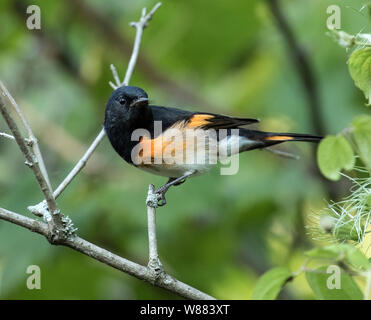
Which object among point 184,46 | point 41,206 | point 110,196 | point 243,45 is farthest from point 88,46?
point 41,206

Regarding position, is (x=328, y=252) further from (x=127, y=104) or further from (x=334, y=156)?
(x=127, y=104)

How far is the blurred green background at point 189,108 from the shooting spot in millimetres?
4027

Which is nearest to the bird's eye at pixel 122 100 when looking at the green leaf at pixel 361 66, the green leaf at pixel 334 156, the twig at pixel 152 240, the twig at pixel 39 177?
the twig at pixel 152 240

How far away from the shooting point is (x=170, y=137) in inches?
126

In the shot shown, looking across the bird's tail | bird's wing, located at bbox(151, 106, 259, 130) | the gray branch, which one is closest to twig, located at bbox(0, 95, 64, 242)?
the gray branch

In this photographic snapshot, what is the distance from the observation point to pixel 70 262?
425 cm

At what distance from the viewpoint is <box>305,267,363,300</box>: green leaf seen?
168 centimetres

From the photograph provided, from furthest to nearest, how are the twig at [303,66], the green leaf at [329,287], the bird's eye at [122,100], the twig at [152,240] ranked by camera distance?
the twig at [303,66], the bird's eye at [122,100], the twig at [152,240], the green leaf at [329,287]

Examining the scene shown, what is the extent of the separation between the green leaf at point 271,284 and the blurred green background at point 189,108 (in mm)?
2085

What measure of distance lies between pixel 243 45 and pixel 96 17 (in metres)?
1.24

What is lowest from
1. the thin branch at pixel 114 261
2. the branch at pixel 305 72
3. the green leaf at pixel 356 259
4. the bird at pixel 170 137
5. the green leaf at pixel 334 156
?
the green leaf at pixel 356 259

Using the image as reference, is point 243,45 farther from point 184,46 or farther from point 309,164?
point 309,164

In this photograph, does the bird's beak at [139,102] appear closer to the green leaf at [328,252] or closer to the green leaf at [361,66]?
the green leaf at [361,66]

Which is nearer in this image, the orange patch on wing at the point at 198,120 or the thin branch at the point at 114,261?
the thin branch at the point at 114,261
